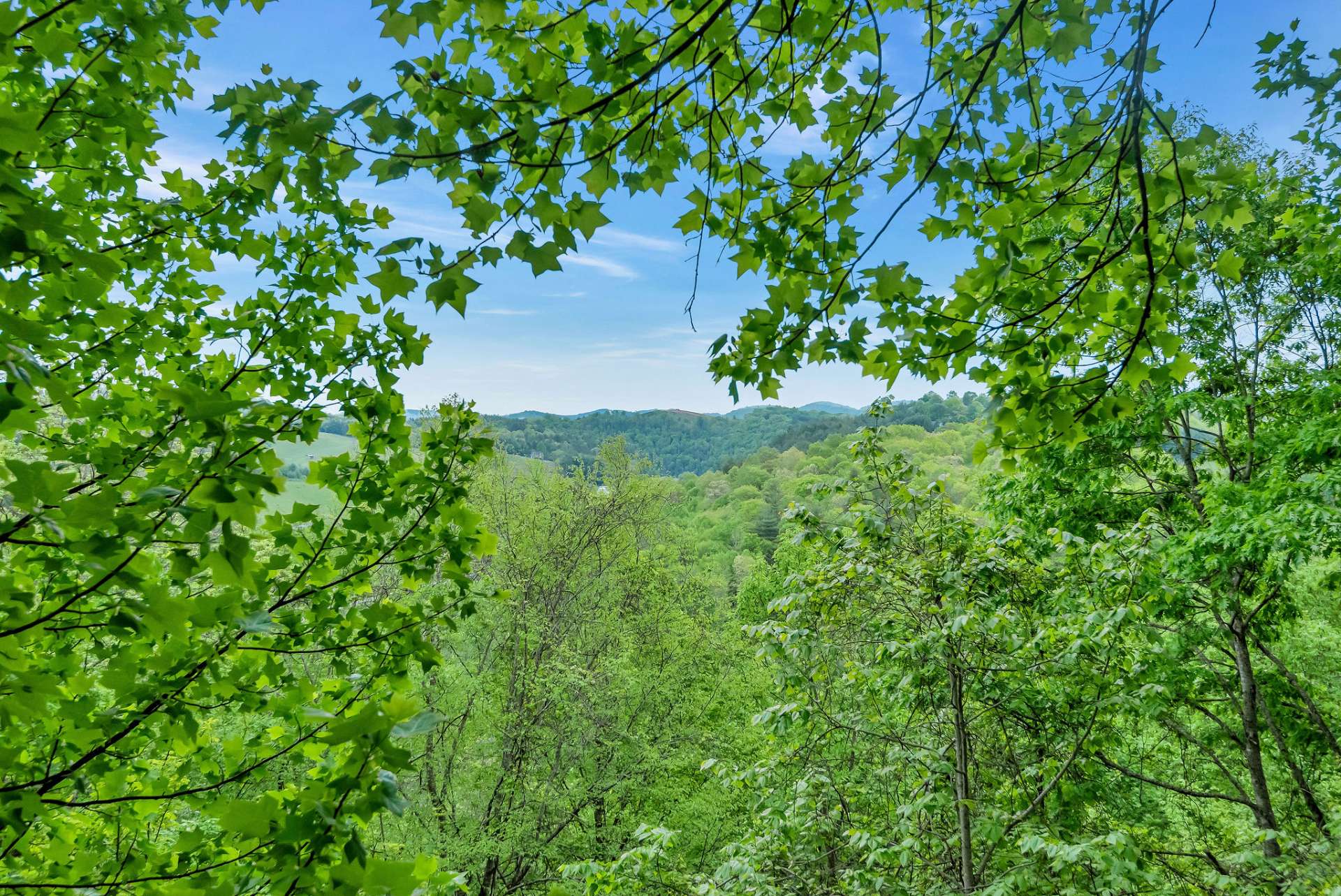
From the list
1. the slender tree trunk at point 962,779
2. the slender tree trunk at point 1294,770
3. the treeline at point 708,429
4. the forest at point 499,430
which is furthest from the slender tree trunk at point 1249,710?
the treeline at point 708,429

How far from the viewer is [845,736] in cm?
524

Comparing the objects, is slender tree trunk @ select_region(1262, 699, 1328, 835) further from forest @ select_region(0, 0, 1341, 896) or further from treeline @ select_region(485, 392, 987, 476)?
treeline @ select_region(485, 392, 987, 476)

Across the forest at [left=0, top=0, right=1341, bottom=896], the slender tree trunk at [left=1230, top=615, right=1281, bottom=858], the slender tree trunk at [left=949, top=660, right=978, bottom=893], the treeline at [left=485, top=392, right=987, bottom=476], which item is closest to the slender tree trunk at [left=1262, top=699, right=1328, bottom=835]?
the slender tree trunk at [left=1230, top=615, right=1281, bottom=858]

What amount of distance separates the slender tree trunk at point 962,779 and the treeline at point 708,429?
53021 mm

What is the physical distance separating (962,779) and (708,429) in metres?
94.3

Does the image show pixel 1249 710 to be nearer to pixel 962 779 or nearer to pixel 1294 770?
pixel 1294 770

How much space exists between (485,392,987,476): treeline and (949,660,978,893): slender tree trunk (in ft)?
174

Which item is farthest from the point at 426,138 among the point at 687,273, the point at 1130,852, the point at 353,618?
the point at 1130,852

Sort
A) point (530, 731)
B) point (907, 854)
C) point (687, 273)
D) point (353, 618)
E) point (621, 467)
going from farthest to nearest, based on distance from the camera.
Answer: point (621, 467) < point (530, 731) < point (907, 854) < point (353, 618) < point (687, 273)

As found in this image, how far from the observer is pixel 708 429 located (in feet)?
323

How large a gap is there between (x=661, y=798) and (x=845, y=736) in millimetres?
9303

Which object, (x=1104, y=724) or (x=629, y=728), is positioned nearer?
(x=1104, y=724)

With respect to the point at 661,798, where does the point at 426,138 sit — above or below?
above

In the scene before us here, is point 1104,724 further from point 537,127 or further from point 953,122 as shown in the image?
point 537,127
